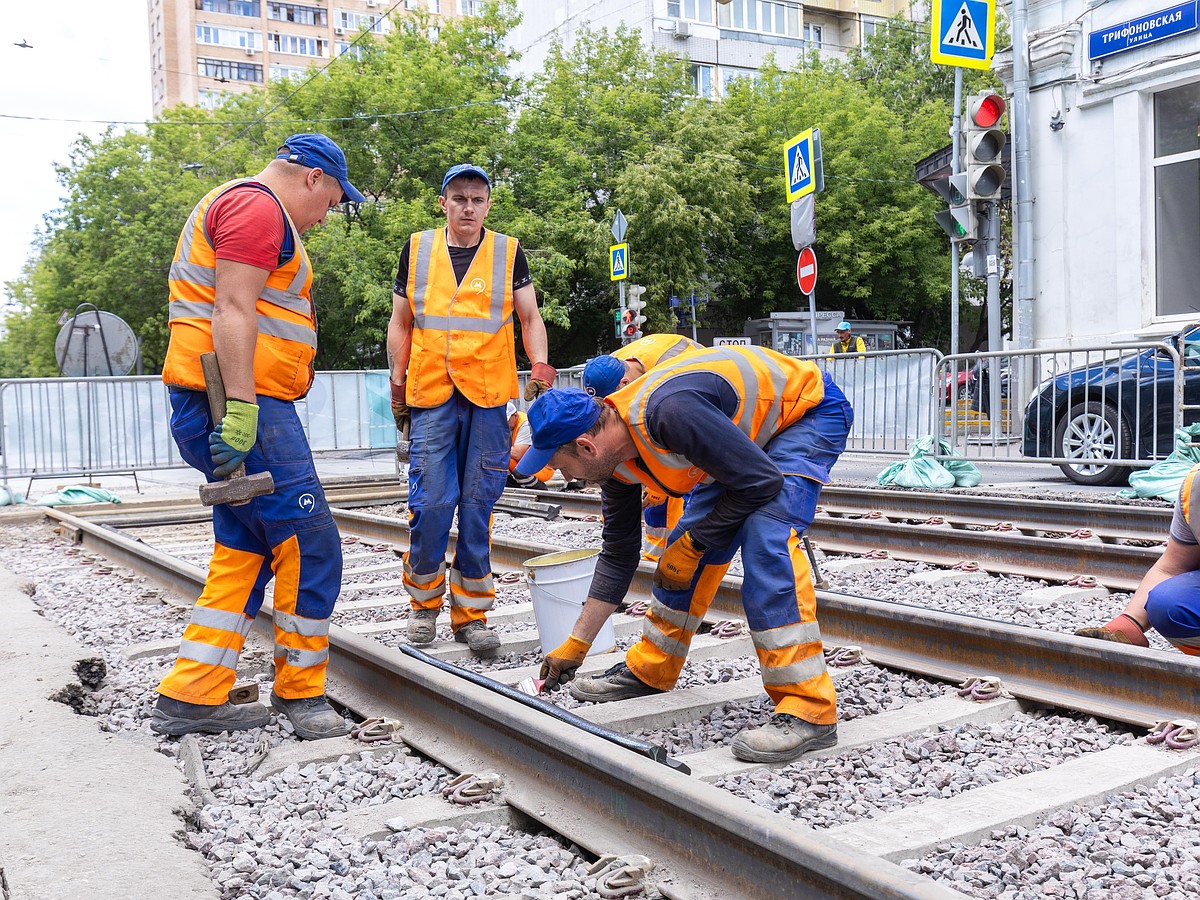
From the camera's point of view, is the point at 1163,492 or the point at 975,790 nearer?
the point at 975,790

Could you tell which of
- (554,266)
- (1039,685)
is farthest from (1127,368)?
(554,266)

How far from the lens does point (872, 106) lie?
37.2 m

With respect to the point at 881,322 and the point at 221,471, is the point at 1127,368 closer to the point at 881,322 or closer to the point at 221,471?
the point at 221,471

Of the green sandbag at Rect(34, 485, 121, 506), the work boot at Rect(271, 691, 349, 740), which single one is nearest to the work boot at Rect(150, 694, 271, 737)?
the work boot at Rect(271, 691, 349, 740)

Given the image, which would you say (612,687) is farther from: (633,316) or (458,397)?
(633,316)

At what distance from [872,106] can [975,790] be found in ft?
123

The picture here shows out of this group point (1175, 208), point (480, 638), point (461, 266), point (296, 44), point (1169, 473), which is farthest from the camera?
point (296, 44)

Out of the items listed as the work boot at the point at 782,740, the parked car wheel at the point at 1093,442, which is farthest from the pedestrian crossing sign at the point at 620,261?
the work boot at the point at 782,740

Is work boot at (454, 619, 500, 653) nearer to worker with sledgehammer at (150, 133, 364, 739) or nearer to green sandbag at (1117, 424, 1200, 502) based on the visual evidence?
worker with sledgehammer at (150, 133, 364, 739)

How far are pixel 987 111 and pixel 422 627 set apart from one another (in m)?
9.62

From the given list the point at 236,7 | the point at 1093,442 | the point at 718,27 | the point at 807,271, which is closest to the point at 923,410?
the point at 1093,442

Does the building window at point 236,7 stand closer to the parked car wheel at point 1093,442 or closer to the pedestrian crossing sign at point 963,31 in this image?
the pedestrian crossing sign at point 963,31

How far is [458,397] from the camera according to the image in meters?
4.86

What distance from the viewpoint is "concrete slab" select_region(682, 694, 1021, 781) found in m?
3.16
